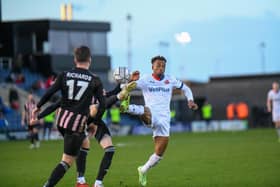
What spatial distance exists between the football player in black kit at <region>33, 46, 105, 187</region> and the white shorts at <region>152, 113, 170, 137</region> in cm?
276

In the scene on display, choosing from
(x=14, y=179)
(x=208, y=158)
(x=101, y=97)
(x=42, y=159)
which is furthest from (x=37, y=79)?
(x=101, y=97)

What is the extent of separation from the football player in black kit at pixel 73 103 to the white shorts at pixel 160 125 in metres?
2.76

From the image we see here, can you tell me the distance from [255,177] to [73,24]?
158 ft

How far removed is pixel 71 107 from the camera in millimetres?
10969

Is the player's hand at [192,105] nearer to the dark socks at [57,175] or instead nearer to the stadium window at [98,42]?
the dark socks at [57,175]

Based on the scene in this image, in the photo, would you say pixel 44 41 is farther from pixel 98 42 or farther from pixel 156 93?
pixel 156 93

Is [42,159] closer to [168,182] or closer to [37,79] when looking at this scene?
[168,182]

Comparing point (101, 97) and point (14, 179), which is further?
point (14, 179)

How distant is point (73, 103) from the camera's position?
36.0 ft

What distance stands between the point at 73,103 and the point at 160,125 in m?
3.03

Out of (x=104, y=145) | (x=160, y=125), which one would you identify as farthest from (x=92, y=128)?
(x=160, y=125)

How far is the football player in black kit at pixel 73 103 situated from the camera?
1089 centimetres

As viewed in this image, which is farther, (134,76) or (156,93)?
(156,93)

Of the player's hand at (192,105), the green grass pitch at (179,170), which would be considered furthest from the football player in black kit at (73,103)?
the player's hand at (192,105)
